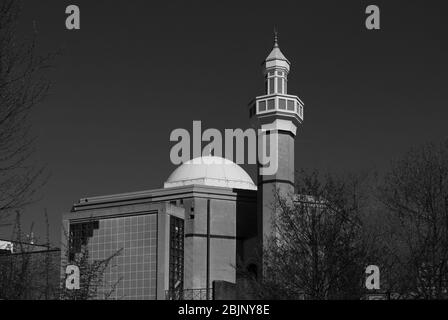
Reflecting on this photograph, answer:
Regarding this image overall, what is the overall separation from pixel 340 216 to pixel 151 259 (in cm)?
2280

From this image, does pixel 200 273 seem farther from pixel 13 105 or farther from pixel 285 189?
pixel 13 105

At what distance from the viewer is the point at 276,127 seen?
4784 centimetres

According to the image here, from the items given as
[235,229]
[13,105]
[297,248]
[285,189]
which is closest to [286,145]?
[285,189]

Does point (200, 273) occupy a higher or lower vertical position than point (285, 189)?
lower

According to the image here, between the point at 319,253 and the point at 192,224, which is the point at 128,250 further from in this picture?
the point at 319,253

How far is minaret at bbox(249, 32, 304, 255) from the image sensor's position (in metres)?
47.4

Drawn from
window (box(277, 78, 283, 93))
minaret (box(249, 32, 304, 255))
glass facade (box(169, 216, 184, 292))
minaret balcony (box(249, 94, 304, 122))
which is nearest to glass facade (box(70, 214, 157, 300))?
glass facade (box(169, 216, 184, 292))

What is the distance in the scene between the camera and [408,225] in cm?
3014

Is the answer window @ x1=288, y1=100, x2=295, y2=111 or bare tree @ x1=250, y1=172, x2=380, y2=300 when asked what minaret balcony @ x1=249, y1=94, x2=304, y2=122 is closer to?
window @ x1=288, y1=100, x2=295, y2=111

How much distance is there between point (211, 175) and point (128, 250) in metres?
9.95

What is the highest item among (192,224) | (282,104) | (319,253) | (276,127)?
(282,104)

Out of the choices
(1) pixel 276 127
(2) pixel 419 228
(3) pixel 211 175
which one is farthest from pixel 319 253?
(3) pixel 211 175

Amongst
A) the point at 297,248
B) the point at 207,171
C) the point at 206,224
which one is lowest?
the point at 297,248
